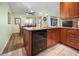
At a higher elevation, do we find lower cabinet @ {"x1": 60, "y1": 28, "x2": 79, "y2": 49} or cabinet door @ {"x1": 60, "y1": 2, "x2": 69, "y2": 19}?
cabinet door @ {"x1": 60, "y1": 2, "x2": 69, "y2": 19}

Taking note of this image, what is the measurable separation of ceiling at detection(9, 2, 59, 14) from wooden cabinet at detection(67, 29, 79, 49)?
56 cm

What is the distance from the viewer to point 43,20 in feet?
5.76

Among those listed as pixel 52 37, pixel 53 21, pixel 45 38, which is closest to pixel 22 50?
pixel 45 38

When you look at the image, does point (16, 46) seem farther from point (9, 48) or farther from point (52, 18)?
point (52, 18)

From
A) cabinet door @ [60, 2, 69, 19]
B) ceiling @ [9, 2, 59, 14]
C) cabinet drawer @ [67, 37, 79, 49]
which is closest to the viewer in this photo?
ceiling @ [9, 2, 59, 14]

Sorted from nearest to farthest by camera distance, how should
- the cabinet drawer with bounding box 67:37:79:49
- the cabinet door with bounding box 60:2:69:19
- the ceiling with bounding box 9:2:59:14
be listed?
1. the ceiling with bounding box 9:2:59:14
2. the cabinet door with bounding box 60:2:69:19
3. the cabinet drawer with bounding box 67:37:79:49

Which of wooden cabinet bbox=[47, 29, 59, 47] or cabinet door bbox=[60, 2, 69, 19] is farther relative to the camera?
wooden cabinet bbox=[47, 29, 59, 47]

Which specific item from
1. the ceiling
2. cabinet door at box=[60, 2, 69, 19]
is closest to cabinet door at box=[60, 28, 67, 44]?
cabinet door at box=[60, 2, 69, 19]

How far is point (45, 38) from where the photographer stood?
6.37ft

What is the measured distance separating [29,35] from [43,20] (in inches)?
15.0

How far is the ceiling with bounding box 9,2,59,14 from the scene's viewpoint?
5.56ft

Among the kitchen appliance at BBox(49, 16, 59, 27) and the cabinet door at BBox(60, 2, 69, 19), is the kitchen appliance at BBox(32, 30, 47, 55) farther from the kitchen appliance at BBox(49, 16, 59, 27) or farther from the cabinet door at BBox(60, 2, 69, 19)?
the cabinet door at BBox(60, 2, 69, 19)

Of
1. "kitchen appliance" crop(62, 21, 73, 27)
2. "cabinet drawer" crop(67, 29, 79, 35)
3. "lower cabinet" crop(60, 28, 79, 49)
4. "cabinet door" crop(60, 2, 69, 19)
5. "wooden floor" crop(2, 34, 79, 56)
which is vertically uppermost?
"cabinet door" crop(60, 2, 69, 19)

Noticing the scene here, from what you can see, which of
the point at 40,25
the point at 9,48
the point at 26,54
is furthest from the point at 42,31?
the point at 9,48
